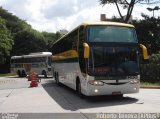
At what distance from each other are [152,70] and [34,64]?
1944 centimetres

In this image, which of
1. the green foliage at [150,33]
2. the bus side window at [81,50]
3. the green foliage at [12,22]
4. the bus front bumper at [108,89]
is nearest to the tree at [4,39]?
the green foliage at [12,22]

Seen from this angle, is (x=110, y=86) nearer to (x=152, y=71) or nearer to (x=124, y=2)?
(x=152, y=71)

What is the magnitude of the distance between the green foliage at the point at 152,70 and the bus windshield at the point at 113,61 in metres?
13.8

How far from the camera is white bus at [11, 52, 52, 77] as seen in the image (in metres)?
44.9

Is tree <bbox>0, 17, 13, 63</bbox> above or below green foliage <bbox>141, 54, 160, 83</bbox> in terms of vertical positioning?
above

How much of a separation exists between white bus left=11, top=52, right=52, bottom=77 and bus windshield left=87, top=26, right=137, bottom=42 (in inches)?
1065

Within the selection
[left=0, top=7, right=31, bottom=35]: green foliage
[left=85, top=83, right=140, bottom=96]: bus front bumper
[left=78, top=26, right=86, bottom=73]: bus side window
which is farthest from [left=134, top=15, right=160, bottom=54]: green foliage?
[left=0, top=7, right=31, bottom=35]: green foliage

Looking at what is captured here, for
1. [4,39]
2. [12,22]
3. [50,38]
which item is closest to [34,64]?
[4,39]

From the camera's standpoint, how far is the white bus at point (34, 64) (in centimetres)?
4494

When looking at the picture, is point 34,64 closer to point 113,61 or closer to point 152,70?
point 152,70

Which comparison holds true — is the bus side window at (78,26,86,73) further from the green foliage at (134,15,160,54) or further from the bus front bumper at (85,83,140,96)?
the green foliage at (134,15,160,54)

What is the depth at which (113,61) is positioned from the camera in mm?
17359

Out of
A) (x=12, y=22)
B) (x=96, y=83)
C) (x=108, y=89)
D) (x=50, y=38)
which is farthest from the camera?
(x=50, y=38)

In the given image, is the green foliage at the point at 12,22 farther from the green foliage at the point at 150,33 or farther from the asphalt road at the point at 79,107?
the asphalt road at the point at 79,107
